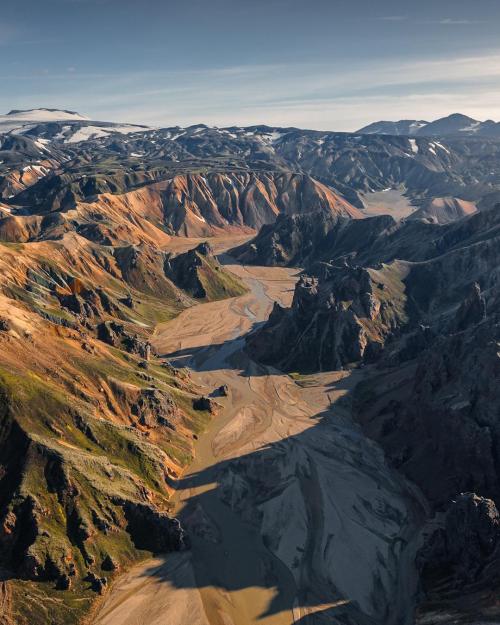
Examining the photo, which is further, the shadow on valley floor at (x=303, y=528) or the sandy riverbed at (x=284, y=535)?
the shadow on valley floor at (x=303, y=528)

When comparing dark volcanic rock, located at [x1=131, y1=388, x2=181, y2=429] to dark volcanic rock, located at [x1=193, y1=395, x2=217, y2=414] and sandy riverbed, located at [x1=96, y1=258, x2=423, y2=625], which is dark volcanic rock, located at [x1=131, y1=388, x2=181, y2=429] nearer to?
dark volcanic rock, located at [x1=193, y1=395, x2=217, y2=414]

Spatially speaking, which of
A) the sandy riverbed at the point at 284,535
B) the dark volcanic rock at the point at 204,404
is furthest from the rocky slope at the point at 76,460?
the sandy riverbed at the point at 284,535

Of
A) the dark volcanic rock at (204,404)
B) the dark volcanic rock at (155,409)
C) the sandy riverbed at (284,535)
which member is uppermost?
the dark volcanic rock at (155,409)

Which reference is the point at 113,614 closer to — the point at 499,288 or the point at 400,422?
the point at 400,422

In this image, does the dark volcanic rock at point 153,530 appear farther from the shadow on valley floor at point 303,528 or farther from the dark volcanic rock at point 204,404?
the dark volcanic rock at point 204,404

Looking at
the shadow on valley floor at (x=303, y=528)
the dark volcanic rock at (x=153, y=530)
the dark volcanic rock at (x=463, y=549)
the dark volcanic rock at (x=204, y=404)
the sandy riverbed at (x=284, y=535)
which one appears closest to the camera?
the sandy riverbed at (x=284, y=535)

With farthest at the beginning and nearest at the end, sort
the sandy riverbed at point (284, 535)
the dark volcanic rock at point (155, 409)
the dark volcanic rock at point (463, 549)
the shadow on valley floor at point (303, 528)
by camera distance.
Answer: the dark volcanic rock at point (155, 409), the shadow on valley floor at point (303, 528), the dark volcanic rock at point (463, 549), the sandy riverbed at point (284, 535)
